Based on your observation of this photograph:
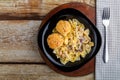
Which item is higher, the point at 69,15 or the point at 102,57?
the point at 69,15

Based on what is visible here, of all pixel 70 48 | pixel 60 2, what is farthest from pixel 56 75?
pixel 60 2

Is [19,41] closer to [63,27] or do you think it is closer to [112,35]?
[63,27]

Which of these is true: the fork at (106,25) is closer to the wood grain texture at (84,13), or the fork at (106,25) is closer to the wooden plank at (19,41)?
the wood grain texture at (84,13)

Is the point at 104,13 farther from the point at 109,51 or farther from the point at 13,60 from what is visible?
the point at 13,60

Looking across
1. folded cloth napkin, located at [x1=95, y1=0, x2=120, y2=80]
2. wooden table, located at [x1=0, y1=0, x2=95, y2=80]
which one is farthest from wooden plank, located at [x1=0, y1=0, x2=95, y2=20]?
folded cloth napkin, located at [x1=95, y1=0, x2=120, y2=80]

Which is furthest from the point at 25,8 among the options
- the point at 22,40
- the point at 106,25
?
the point at 106,25

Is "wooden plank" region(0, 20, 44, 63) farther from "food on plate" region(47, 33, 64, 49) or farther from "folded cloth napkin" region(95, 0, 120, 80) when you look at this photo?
"folded cloth napkin" region(95, 0, 120, 80)
